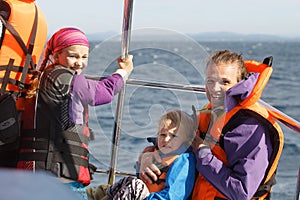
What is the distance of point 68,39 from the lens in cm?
219

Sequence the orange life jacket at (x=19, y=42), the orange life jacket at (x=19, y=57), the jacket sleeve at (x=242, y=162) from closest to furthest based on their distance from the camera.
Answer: the jacket sleeve at (x=242, y=162) → the orange life jacket at (x=19, y=57) → the orange life jacket at (x=19, y=42)

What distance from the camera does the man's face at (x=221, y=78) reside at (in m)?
2.01

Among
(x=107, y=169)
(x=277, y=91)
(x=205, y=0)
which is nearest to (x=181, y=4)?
(x=205, y=0)

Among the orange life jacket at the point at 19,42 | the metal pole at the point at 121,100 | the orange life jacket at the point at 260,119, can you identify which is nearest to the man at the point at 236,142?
the orange life jacket at the point at 260,119

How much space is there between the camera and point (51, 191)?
48cm

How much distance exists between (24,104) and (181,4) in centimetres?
3769

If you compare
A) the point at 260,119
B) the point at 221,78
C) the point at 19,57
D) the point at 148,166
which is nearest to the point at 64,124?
the point at 148,166

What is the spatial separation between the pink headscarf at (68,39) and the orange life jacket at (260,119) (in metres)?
0.65

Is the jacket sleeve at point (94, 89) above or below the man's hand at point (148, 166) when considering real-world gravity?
above

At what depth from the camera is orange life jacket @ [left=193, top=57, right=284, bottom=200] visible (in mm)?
1913

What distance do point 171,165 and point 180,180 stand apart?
6 cm

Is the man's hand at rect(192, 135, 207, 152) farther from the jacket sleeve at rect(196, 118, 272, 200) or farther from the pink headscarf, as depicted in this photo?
the pink headscarf

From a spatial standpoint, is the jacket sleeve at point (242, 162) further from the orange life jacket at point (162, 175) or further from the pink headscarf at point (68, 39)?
the pink headscarf at point (68, 39)

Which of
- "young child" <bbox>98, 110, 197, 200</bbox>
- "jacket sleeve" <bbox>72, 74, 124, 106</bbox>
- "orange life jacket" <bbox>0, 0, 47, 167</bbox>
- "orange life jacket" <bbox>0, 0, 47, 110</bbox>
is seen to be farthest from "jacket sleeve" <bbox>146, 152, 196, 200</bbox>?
"orange life jacket" <bbox>0, 0, 47, 110</bbox>
